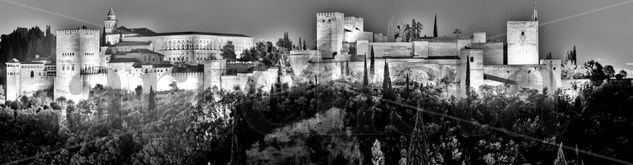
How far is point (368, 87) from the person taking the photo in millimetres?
49562

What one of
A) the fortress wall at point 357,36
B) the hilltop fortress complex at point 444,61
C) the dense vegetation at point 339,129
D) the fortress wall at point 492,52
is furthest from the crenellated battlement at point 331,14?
the fortress wall at point 492,52

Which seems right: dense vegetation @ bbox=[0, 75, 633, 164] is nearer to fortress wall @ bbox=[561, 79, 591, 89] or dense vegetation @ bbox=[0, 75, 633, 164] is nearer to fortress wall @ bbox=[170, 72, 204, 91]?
fortress wall @ bbox=[561, 79, 591, 89]

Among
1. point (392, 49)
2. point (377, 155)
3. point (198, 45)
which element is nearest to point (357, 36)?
point (392, 49)

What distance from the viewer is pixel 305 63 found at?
175 feet

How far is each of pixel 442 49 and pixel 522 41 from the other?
3.68 meters

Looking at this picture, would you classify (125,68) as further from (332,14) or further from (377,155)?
(377,155)

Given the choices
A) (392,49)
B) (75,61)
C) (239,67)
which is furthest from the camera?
(75,61)

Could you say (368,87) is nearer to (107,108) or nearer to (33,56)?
(107,108)

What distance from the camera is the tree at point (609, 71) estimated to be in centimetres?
5262

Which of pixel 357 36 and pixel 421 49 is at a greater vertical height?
pixel 357 36

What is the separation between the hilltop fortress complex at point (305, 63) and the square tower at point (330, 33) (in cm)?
5

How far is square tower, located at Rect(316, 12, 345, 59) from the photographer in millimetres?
54750

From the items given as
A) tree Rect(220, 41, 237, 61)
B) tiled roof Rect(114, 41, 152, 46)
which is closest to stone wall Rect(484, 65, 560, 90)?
tree Rect(220, 41, 237, 61)

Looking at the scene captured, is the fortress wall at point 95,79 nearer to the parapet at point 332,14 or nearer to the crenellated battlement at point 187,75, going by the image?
the crenellated battlement at point 187,75
